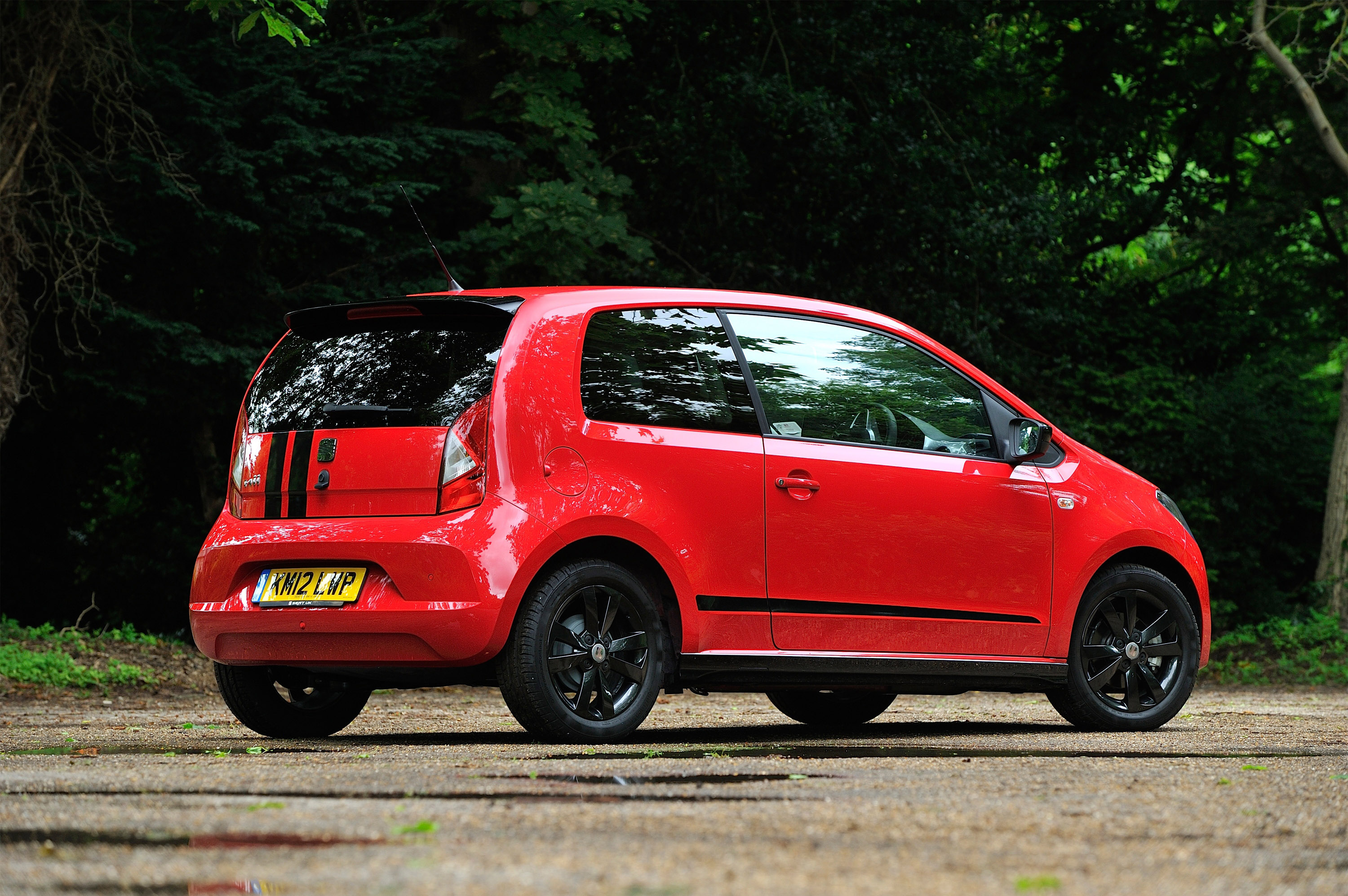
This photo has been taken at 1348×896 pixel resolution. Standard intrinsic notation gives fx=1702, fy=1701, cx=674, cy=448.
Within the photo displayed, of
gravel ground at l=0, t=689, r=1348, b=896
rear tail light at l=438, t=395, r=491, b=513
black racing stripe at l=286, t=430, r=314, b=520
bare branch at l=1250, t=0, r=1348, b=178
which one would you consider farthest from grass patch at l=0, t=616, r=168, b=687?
bare branch at l=1250, t=0, r=1348, b=178

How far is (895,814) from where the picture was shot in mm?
4344

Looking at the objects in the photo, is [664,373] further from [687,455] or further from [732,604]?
[732,604]

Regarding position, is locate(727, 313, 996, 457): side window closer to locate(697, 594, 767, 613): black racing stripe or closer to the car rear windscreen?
locate(697, 594, 767, 613): black racing stripe

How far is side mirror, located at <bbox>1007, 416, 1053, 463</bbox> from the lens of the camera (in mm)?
7785

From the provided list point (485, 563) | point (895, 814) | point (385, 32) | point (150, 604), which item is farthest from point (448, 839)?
point (150, 604)

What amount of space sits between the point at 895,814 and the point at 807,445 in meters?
2.94

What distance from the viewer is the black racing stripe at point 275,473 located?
6816 mm

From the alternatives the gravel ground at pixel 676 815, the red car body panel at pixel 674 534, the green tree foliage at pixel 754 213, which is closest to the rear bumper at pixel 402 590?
the red car body panel at pixel 674 534

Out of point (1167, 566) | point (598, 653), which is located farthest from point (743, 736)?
point (1167, 566)

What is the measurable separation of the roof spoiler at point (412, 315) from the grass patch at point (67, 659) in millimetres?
5507

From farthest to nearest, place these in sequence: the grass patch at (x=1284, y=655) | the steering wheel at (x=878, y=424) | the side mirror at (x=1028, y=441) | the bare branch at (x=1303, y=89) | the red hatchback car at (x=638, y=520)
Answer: the bare branch at (x=1303, y=89) < the grass patch at (x=1284, y=655) < the side mirror at (x=1028, y=441) < the steering wheel at (x=878, y=424) < the red hatchback car at (x=638, y=520)

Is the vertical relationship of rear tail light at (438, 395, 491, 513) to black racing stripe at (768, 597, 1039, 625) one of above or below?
above

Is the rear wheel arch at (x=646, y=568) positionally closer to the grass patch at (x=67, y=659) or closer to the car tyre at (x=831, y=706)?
the car tyre at (x=831, y=706)

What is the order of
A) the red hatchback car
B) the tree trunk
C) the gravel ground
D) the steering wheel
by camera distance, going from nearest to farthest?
the gravel ground → the red hatchback car → the steering wheel → the tree trunk
